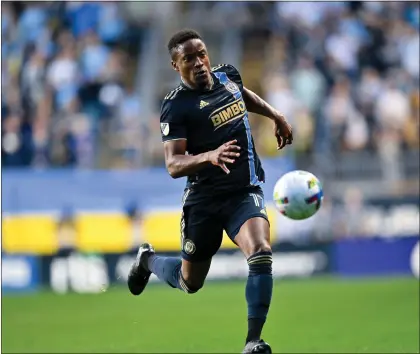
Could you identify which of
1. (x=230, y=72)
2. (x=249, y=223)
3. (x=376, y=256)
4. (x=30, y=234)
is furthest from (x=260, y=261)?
(x=30, y=234)

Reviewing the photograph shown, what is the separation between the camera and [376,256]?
1872cm

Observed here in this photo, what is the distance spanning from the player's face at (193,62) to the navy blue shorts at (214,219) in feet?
3.20

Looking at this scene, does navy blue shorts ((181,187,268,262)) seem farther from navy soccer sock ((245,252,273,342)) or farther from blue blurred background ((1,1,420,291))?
blue blurred background ((1,1,420,291))

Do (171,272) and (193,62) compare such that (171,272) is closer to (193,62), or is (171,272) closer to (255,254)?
(255,254)

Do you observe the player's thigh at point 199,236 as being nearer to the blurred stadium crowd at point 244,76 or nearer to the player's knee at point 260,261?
the player's knee at point 260,261

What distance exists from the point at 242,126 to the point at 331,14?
15610 millimetres

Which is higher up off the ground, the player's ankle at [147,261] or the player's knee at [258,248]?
the player's ankle at [147,261]

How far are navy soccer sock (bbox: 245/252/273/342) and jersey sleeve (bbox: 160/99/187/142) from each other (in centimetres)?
115

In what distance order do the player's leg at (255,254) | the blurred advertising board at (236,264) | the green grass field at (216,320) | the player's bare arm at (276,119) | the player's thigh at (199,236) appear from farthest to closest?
the blurred advertising board at (236,264), the green grass field at (216,320), the player's bare arm at (276,119), the player's thigh at (199,236), the player's leg at (255,254)

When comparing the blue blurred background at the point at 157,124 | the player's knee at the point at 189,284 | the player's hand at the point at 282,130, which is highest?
the blue blurred background at the point at 157,124

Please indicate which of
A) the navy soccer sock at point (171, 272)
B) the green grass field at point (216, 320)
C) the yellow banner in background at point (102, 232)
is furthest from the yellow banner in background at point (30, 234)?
the navy soccer sock at point (171, 272)

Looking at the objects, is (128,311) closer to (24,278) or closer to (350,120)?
(24,278)

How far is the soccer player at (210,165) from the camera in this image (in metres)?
7.51

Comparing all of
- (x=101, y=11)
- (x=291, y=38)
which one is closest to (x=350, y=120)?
(x=291, y=38)
